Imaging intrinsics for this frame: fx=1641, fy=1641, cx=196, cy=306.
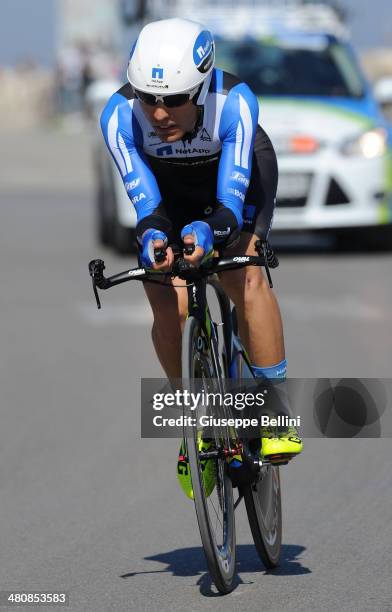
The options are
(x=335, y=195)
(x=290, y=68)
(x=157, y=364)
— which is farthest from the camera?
(x=290, y=68)

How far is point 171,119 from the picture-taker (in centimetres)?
546

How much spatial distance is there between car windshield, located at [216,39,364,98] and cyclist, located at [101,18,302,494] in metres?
9.14

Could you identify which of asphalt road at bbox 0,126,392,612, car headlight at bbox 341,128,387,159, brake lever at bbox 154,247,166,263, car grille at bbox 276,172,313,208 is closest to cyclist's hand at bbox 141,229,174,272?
brake lever at bbox 154,247,166,263

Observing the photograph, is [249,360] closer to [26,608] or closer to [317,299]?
[26,608]

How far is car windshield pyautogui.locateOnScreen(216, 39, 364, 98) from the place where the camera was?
49.4ft

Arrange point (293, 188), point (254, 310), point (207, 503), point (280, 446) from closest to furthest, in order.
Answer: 1. point (207, 503)
2. point (280, 446)
3. point (254, 310)
4. point (293, 188)

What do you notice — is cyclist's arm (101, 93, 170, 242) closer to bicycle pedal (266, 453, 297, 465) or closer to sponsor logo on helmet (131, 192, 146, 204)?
sponsor logo on helmet (131, 192, 146, 204)

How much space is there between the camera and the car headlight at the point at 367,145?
1447 centimetres

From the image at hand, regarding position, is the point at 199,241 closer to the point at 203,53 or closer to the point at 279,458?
the point at 203,53

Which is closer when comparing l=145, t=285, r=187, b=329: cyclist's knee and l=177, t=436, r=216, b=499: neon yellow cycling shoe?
l=177, t=436, r=216, b=499: neon yellow cycling shoe

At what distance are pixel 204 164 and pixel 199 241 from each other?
0.68m

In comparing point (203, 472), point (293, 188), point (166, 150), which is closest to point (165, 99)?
point (166, 150)

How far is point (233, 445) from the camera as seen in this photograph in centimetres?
547

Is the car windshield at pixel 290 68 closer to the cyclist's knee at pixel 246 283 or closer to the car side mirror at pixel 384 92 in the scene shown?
the car side mirror at pixel 384 92
